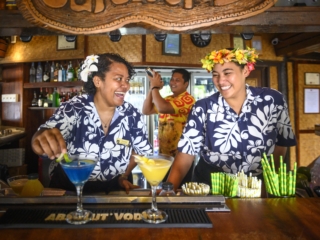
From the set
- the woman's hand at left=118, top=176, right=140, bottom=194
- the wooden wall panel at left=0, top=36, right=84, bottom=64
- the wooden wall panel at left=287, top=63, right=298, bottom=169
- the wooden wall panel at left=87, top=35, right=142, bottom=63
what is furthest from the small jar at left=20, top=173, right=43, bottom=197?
the wooden wall panel at left=287, top=63, right=298, bottom=169

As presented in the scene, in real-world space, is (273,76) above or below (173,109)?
above

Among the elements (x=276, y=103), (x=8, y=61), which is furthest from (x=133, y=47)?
(x=276, y=103)

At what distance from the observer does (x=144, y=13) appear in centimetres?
130

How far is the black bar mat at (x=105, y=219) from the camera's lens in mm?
1080

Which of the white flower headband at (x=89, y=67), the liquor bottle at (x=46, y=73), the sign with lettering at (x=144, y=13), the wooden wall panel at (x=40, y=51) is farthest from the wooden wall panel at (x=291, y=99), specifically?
the liquor bottle at (x=46, y=73)

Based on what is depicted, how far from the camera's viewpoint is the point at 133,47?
4.75 meters

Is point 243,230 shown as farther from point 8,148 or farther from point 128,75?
point 8,148

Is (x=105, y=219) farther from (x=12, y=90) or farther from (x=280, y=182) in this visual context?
(x=12, y=90)

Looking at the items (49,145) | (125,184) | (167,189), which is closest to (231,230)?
(167,189)

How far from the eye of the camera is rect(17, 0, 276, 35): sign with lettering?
129 centimetres

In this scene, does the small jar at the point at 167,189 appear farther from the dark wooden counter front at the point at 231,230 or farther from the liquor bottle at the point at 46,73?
the liquor bottle at the point at 46,73

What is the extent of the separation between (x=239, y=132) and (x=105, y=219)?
1284 millimetres

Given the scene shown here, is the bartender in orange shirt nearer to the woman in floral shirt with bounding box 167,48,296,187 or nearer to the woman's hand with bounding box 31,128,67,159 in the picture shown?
the woman in floral shirt with bounding box 167,48,296,187

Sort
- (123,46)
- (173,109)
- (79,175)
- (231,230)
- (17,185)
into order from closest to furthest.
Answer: (231,230), (79,175), (17,185), (173,109), (123,46)
